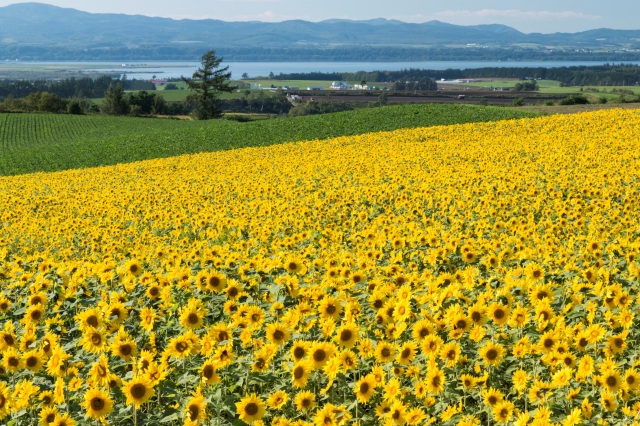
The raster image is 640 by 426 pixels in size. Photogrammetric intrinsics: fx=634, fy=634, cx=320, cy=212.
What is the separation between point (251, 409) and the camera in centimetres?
373

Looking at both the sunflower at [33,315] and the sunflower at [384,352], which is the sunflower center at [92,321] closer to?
the sunflower at [33,315]

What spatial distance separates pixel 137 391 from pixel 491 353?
2308 millimetres

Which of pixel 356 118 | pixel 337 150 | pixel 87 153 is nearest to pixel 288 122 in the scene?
pixel 356 118

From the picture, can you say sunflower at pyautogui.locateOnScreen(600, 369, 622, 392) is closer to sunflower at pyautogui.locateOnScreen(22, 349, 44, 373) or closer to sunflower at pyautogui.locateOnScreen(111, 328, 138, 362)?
sunflower at pyautogui.locateOnScreen(111, 328, 138, 362)

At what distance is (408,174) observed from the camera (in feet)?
60.1

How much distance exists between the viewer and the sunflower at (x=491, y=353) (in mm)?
4289

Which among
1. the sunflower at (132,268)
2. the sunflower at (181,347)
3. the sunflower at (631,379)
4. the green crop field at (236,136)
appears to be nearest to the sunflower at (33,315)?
the sunflower at (132,268)

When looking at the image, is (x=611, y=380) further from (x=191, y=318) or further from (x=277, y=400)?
(x=191, y=318)

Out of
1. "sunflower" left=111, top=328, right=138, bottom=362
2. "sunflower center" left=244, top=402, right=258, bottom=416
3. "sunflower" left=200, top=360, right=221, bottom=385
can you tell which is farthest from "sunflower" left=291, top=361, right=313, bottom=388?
"sunflower" left=111, top=328, right=138, bottom=362

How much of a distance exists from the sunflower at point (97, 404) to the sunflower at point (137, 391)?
0.12 m

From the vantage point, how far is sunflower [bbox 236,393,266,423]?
12.2 ft

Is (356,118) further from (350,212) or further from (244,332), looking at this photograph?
(244,332)

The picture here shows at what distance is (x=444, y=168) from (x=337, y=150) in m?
10.9

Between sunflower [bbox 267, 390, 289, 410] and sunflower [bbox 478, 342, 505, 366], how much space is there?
136 cm
